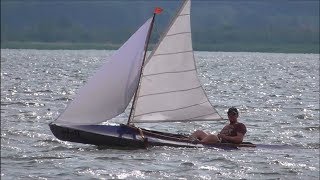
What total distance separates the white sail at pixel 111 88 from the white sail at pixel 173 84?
57cm

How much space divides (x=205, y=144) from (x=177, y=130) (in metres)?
8.33

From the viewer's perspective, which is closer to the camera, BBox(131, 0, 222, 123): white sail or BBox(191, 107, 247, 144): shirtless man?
BBox(191, 107, 247, 144): shirtless man

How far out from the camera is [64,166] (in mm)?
27375

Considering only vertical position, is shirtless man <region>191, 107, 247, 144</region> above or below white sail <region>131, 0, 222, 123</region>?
below

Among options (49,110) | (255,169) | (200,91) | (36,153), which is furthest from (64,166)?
(49,110)

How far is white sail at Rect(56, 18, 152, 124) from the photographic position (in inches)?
1222

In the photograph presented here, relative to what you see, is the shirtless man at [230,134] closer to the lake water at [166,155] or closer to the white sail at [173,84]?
the lake water at [166,155]

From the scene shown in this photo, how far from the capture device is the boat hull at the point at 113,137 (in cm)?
3069

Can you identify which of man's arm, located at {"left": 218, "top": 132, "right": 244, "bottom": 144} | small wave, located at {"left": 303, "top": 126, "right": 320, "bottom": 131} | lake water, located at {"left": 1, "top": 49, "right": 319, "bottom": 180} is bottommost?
small wave, located at {"left": 303, "top": 126, "right": 320, "bottom": 131}

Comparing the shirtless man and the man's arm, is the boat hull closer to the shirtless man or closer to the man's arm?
the shirtless man

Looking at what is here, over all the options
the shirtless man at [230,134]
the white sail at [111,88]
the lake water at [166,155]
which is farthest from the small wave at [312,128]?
the white sail at [111,88]

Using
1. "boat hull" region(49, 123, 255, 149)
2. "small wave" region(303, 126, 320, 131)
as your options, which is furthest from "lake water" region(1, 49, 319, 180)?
"boat hull" region(49, 123, 255, 149)

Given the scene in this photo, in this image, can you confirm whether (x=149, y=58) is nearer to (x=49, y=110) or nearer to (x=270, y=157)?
(x=270, y=157)

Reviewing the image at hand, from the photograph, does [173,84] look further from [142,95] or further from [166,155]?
[166,155]
